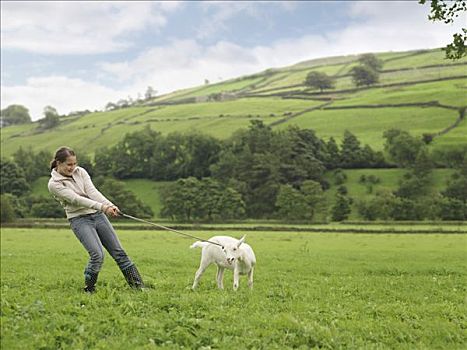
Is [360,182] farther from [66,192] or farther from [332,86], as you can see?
[66,192]

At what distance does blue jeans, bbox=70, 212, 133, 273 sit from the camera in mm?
12898

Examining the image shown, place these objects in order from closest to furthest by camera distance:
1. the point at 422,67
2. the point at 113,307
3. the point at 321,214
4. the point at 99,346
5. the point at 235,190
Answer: the point at 99,346, the point at 113,307, the point at 321,214, the point at 235,190, the point at 422,67

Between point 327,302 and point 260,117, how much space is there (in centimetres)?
14451

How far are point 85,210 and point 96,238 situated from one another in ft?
2.33

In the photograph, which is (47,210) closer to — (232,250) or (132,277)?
(232,250)

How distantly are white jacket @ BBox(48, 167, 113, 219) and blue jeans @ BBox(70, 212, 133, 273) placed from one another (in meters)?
0.21

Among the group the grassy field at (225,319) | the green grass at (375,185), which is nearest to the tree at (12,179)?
the green grass at (375,185)

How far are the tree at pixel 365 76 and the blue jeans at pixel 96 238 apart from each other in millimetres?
183313

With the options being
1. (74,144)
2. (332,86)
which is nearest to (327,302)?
(74,144)

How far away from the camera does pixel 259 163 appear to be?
11850 cm

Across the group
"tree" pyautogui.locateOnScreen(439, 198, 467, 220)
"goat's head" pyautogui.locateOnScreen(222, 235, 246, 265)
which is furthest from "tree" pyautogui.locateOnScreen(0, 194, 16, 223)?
"goat's head" pyautogui.locateOnScreen(222, 235, 246, 265)

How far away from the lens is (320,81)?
190 meters

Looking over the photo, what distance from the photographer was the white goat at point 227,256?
1512 cm

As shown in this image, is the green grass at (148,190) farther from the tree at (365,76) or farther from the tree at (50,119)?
the tree at (365,76)
